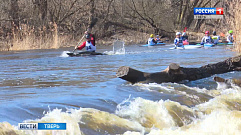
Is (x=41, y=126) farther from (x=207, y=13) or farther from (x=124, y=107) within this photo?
(x=207, y=13)

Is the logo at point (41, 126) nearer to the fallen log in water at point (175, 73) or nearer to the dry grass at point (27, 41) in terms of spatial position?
the fallen log in water at point (175, 73)

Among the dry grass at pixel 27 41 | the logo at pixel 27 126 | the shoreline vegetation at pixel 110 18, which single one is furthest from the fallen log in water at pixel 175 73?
the shoreline vegetation at pixel 110 18

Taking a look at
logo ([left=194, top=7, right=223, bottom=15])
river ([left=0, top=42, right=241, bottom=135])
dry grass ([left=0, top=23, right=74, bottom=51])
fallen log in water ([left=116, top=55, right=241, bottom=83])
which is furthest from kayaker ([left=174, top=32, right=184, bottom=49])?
river ([left=0, top=42, right=241, bottom=135])

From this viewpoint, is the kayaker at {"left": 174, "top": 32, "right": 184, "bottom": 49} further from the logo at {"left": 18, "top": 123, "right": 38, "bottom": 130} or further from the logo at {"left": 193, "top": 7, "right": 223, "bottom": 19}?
the logo at {"left": 18, "top": 123, "right": 38, "bottom": 130}

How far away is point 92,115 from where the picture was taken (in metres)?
5.54

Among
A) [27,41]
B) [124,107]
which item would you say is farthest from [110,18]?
[124,107]

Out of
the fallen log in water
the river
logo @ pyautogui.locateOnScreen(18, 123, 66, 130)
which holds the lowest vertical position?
the river

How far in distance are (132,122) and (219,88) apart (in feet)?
11.6

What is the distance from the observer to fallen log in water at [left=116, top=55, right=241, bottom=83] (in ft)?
26.6

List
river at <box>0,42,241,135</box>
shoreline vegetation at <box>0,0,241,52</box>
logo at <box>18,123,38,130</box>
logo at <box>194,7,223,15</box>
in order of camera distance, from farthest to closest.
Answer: logo at <box>194,7,223,15</box> < shoreline vegetation at <box>0,0,241,52</box> < river at <box>0,42,241,135</box> < logo at <box>18,123,38,130</box>

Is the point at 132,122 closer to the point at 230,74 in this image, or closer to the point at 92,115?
the point at 92,115

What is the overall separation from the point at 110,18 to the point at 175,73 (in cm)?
2790

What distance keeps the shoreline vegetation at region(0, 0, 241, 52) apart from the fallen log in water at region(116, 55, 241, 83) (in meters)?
18.9

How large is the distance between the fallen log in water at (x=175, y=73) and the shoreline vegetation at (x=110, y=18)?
18.9 metres
